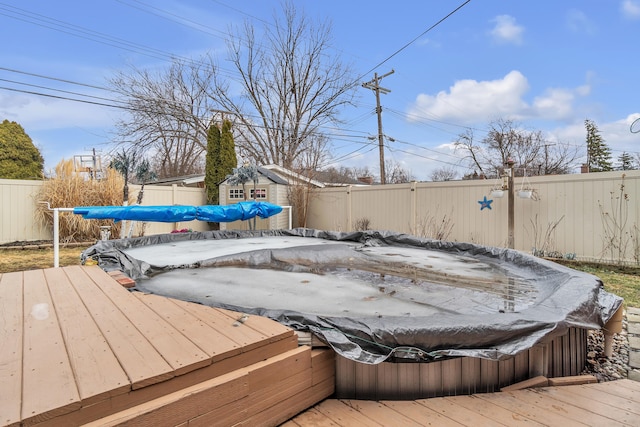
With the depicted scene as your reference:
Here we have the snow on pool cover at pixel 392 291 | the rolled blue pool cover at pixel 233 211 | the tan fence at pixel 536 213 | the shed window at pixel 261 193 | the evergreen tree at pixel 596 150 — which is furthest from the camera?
the evergreen tree at pixel 596 150

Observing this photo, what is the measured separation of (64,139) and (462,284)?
13.5 metres

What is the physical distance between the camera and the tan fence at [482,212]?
16.1ft

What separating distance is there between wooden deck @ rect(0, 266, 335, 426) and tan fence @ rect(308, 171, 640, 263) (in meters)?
5.36

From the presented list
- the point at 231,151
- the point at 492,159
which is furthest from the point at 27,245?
the point at 492,159

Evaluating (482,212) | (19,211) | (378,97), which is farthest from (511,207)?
(19,211)

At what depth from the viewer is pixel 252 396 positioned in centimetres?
127

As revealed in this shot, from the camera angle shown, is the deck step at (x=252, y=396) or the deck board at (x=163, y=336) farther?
the deck board at (x=163, y=336)

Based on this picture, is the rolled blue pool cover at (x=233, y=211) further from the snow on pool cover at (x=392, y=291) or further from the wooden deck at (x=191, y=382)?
the wooden deck at (x=191, y=382)

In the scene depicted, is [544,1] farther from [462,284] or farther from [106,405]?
[106,405]

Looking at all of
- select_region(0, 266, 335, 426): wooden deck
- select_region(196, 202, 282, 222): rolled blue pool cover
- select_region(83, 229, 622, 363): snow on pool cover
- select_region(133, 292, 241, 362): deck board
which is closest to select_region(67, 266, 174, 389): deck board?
select_region(0, 266, 335, 426): wooden deck

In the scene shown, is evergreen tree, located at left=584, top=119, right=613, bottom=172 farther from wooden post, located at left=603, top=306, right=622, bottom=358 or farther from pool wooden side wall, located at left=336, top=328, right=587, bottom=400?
pool wooden side wall, located at left=336, top=328, right=587, bottom=400

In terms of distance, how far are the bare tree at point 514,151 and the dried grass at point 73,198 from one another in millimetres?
13981

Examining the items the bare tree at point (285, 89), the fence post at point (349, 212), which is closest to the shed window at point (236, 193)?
the fence post at point (349, 212)

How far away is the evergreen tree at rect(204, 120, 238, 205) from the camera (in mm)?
10602
